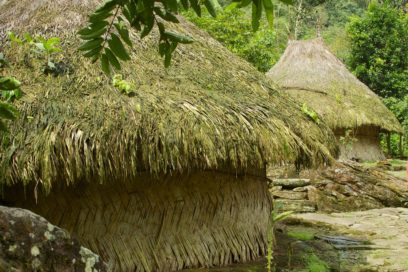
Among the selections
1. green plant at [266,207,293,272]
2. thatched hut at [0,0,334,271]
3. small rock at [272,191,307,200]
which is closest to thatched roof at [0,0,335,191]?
thatched hut at [0,0,334,271]

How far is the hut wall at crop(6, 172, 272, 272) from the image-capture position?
4203 mm

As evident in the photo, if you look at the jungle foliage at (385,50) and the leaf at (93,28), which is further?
the jungle foliage at (385,50)

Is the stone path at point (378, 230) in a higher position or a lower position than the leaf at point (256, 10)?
lower

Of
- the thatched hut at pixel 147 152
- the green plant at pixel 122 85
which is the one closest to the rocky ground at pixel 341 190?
the thatched hut at pixel 147 152

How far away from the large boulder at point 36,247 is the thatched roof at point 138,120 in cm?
153

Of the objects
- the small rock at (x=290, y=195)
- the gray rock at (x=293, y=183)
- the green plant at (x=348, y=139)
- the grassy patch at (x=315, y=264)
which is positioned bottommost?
the grassy patch at (x=315, y=264)

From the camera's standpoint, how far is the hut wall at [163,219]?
13.8ft

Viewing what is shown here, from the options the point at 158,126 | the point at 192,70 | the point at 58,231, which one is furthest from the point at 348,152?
the point at 58,231

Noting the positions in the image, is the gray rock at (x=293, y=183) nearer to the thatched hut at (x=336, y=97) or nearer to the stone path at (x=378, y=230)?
the stone path at (x=378, y=230)

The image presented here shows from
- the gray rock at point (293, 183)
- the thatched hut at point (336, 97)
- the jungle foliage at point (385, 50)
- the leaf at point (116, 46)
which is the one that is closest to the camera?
A: the leaf at point (116, 46)

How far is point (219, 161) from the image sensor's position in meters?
4.45

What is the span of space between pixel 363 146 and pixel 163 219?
10.3 metres

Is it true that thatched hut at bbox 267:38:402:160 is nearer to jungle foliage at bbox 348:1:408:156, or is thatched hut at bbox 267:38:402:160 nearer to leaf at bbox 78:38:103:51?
jungle foliage at bbox 348:1:408:156

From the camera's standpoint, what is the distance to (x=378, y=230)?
274 inches
